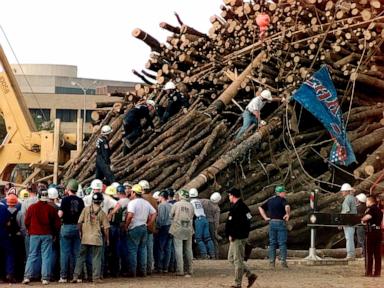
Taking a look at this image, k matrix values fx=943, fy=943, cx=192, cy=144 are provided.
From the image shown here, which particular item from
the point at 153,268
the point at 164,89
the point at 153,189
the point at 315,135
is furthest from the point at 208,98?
the point at 153,268

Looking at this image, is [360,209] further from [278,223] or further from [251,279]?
[251,279]

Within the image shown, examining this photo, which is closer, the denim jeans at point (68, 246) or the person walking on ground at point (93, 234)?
the person walking on ground at point (93, 234)

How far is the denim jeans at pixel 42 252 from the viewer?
17.5 meters

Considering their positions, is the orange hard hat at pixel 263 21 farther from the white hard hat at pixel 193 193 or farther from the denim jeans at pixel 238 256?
the denim jeans at pixel 238 256

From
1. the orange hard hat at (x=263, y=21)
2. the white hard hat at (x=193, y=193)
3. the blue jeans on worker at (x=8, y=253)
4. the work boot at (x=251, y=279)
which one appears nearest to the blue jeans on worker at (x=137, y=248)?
the blue jeans on worker at (x=8, y=253)

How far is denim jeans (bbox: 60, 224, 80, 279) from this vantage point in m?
17.8

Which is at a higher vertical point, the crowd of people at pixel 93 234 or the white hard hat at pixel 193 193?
the white hard hat at pixel 193 193

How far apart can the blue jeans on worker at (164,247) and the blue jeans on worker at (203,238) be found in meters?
3.16

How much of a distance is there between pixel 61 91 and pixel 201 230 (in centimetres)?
8393

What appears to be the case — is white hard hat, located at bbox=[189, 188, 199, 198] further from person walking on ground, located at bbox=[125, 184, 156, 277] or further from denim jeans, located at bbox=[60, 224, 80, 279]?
denim jeans, located at bbox=[60, 224, 80, 279]

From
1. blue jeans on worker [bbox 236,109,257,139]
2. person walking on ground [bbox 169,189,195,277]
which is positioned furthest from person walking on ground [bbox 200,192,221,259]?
person walking on ground [bbox 169,189,195,277]

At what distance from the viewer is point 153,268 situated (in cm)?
2038

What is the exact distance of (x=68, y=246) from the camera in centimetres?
1791

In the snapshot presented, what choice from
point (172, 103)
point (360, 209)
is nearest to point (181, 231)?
point (360, 209)
